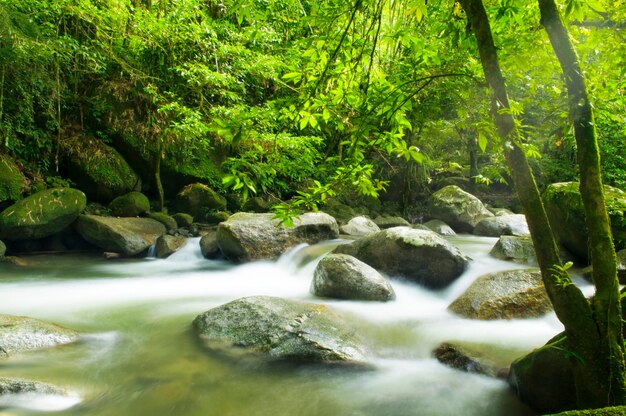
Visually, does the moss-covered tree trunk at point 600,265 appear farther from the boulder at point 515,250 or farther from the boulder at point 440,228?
the boulder at point 440,228

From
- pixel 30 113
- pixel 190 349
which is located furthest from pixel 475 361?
pixel 30 113

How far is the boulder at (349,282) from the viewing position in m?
5.32

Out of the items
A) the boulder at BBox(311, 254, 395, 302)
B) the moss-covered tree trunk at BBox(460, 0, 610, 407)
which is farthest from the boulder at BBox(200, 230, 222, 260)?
the moss-covered tree trunk at BBox(460, 0, 610, 407)

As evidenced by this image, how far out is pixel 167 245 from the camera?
895cm

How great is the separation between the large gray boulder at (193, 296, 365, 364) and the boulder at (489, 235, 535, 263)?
12.4 ft

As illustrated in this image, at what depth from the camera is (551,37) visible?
1784 millimetres

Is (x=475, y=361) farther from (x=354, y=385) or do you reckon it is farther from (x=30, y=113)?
(x=30, y=113)

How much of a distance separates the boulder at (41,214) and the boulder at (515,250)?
27.6 feet

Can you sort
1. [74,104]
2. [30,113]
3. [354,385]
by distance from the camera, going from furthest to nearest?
[74,104] → [30,113] → [354,385]

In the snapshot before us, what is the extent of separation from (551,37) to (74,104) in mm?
11434

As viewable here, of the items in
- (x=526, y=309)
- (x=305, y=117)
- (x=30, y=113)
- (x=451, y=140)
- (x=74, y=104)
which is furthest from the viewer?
(x=451, y=140)

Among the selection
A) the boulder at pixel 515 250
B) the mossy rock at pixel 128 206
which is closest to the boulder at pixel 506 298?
the boulder at pixel 515 250

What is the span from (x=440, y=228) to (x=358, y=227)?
2.69 metres

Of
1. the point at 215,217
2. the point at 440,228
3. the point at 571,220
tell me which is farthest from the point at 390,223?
the point at 571,220
